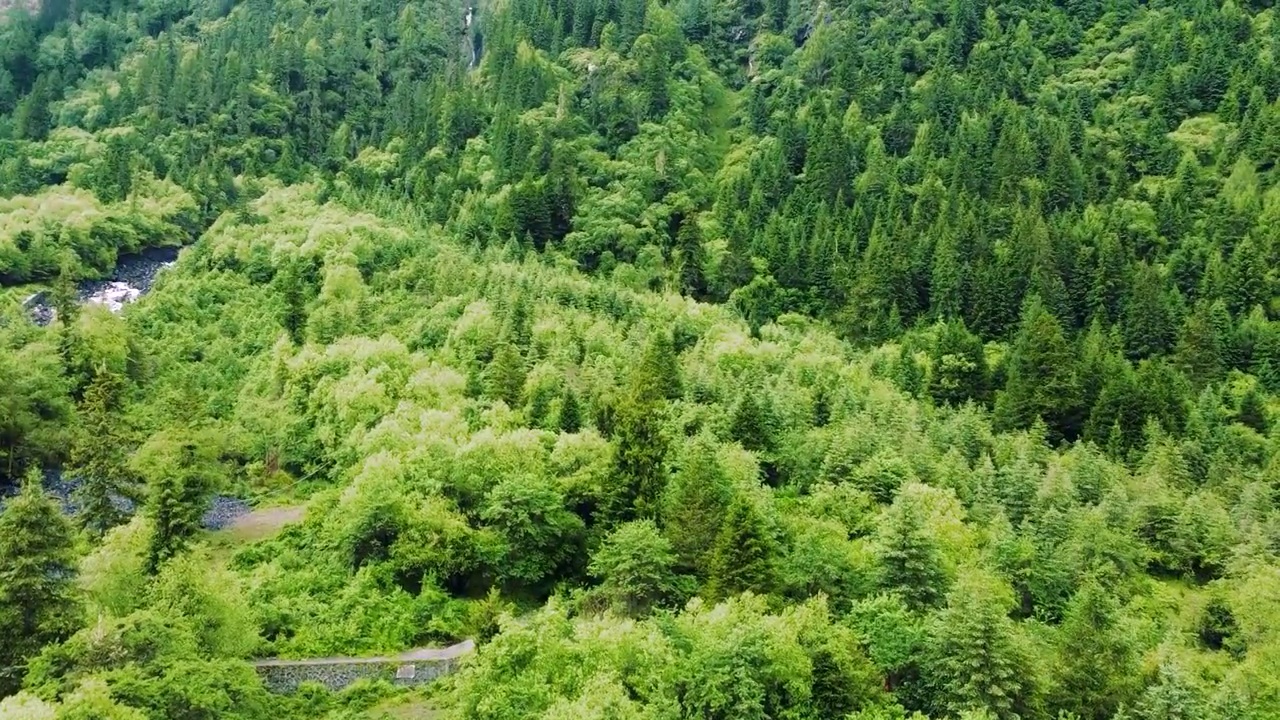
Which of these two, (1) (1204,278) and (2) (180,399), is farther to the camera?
(1) (1204,278)

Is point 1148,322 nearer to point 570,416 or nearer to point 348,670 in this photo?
point 570,416

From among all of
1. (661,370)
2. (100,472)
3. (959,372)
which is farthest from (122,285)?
(959,372)

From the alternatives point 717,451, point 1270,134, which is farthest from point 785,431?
point 1270,134

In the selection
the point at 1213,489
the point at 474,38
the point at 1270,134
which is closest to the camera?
the point at 1213,489

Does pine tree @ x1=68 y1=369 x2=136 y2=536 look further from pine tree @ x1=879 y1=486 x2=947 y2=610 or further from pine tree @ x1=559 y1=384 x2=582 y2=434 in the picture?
pine tree @ x1=879 y1=486 x2=947 y2=610

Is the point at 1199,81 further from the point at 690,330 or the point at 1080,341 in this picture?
the point at 690,330

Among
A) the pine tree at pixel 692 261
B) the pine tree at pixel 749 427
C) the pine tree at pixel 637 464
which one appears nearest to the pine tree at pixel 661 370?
the pine tree at pixel 749 427

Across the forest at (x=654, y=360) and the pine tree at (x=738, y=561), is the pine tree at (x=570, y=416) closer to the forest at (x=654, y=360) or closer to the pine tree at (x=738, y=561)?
the forest at (x=654, y=360)
